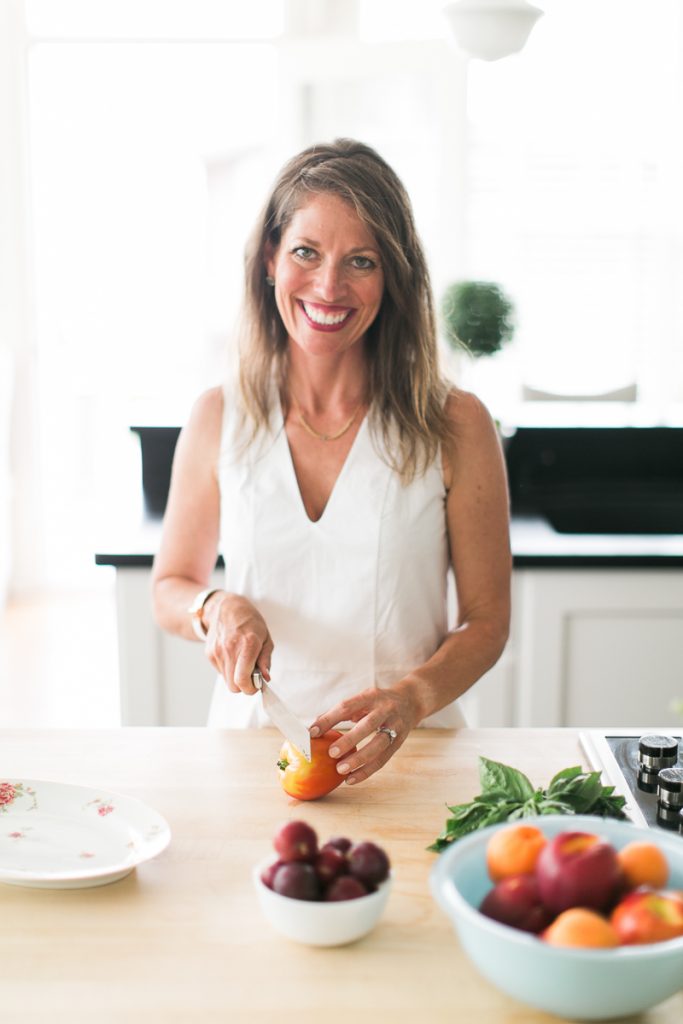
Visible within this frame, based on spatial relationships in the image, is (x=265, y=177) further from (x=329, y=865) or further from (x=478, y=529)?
(x=329, y=865)

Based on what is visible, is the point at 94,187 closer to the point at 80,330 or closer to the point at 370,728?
the point at 80,330

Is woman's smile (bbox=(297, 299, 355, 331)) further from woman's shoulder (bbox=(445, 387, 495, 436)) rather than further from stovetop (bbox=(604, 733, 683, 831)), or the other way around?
stovetop (bbox=(604, 733, 683, 831))

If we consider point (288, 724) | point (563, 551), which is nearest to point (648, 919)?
point (288, 724)

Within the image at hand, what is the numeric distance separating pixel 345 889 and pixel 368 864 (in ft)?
0.10

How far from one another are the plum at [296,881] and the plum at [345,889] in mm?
15

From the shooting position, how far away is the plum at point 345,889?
1.06 metres

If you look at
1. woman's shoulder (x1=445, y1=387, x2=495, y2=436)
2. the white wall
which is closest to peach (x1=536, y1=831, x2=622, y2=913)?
woman's shoulder (x1=445, y1=387, x2=495, y2=436)

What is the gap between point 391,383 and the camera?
1794 mm

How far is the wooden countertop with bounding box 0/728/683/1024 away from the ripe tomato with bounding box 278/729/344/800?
0.02 meters

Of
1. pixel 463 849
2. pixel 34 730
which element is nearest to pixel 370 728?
pixel 463 849

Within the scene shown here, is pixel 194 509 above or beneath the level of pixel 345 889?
above

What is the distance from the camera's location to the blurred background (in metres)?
4.95

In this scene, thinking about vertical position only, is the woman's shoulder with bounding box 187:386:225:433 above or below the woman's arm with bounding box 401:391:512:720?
above

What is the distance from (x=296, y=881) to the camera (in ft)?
3.46
